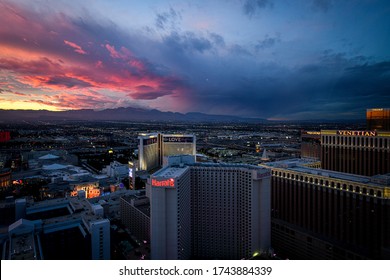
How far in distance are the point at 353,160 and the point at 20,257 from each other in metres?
26.0

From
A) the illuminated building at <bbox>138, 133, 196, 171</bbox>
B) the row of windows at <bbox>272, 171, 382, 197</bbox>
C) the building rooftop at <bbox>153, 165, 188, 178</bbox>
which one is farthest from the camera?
the illuminated building at <bbox>138, 133, 196, 171</bbox>

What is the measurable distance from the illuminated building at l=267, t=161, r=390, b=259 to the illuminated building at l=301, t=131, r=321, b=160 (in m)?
18.3

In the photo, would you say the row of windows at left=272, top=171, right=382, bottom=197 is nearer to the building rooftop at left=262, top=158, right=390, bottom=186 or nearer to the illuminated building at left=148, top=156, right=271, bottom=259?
the building rooftop at left=262, top=158, right=390, bottom=186

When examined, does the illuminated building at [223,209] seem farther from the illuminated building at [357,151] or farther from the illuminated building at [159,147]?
the illuminated building at [159,147]

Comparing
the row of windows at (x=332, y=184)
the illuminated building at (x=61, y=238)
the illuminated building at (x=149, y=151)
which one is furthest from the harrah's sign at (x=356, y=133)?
the illuminated building at (x=149, y=151)

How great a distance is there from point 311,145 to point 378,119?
43.5 feet

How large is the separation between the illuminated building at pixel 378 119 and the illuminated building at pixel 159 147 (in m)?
26.3

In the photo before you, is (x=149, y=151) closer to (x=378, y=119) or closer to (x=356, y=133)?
(x=356, y=133)

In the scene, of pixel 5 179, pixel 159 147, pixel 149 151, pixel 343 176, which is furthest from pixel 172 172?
pixel 159 147

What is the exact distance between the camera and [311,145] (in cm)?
3988

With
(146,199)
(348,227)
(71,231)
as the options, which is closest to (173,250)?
(71,231)

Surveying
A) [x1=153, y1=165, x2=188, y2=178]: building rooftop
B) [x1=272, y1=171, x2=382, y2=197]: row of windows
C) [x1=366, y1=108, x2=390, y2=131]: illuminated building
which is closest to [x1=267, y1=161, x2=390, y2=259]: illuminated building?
[x1=272, y1=171, x2=382, y2=197]: row of windows

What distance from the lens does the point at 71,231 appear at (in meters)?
18.5

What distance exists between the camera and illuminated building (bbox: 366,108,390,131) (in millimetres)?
26216
